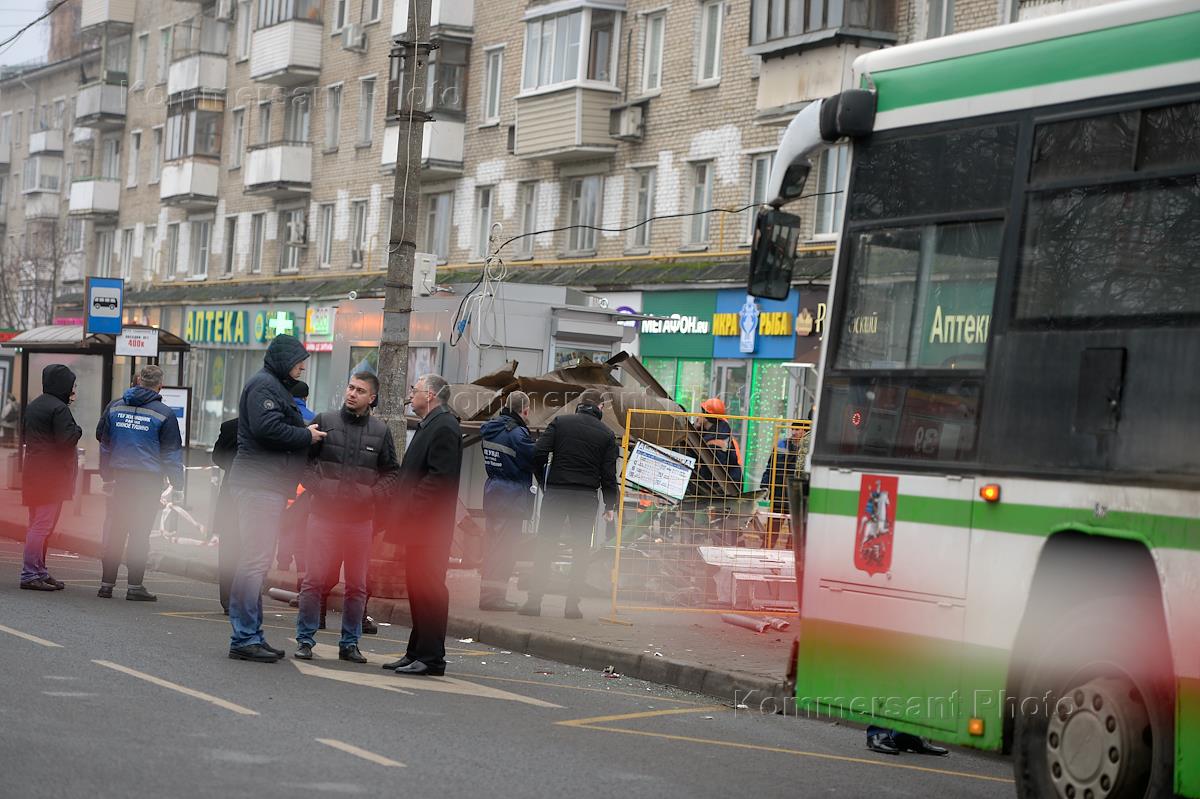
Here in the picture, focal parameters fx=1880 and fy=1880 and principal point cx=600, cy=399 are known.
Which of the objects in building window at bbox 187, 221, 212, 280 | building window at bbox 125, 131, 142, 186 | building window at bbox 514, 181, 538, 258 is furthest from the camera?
building window at bbox 125, 131, 142, 186

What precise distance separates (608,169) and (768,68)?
235 inches

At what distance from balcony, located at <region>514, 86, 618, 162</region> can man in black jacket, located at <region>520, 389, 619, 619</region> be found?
20313 mm

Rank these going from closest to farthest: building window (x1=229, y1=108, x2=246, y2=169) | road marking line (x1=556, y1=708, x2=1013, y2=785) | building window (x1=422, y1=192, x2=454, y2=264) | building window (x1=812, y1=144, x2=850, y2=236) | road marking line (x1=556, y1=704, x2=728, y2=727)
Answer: road marking line (x1=556, y1=708, x2=1013, y2=785), road marking line (x1=556, y1=704, x2=728, y2=727), building window (x1=812, y1=144, x2=850, y2=236), building window (x1=422, y1=192, x2=454, y2=264), building window (x1=229, y1=108, x2=246, y2=169)

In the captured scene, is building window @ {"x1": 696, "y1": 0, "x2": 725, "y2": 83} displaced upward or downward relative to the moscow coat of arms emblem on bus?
upward

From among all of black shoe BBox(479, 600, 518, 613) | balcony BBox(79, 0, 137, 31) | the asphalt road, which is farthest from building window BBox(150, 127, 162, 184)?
the asphalt road

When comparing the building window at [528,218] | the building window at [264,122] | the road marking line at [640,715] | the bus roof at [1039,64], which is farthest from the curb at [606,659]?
the building window at [264,122]

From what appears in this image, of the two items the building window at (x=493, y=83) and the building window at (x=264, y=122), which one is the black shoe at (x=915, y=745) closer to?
the building window at (x=493, y=83)

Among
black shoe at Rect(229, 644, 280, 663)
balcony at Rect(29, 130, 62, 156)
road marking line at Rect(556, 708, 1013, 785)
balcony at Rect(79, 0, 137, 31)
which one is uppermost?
balcony at Rect(79, 0, 137, 31)

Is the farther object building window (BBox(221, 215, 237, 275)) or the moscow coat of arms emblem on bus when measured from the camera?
building window (BBox(221, 215, 237, 275))

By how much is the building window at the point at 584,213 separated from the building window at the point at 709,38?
11.8 feet

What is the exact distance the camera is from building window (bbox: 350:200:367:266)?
4431cm

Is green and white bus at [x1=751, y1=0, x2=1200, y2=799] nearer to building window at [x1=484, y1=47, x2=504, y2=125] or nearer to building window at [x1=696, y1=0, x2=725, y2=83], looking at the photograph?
building window at [x1=696, y1=0, x2=725, y2=83]

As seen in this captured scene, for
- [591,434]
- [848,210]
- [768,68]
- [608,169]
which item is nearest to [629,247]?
[608,169]

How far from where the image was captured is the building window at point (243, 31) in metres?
51.4
